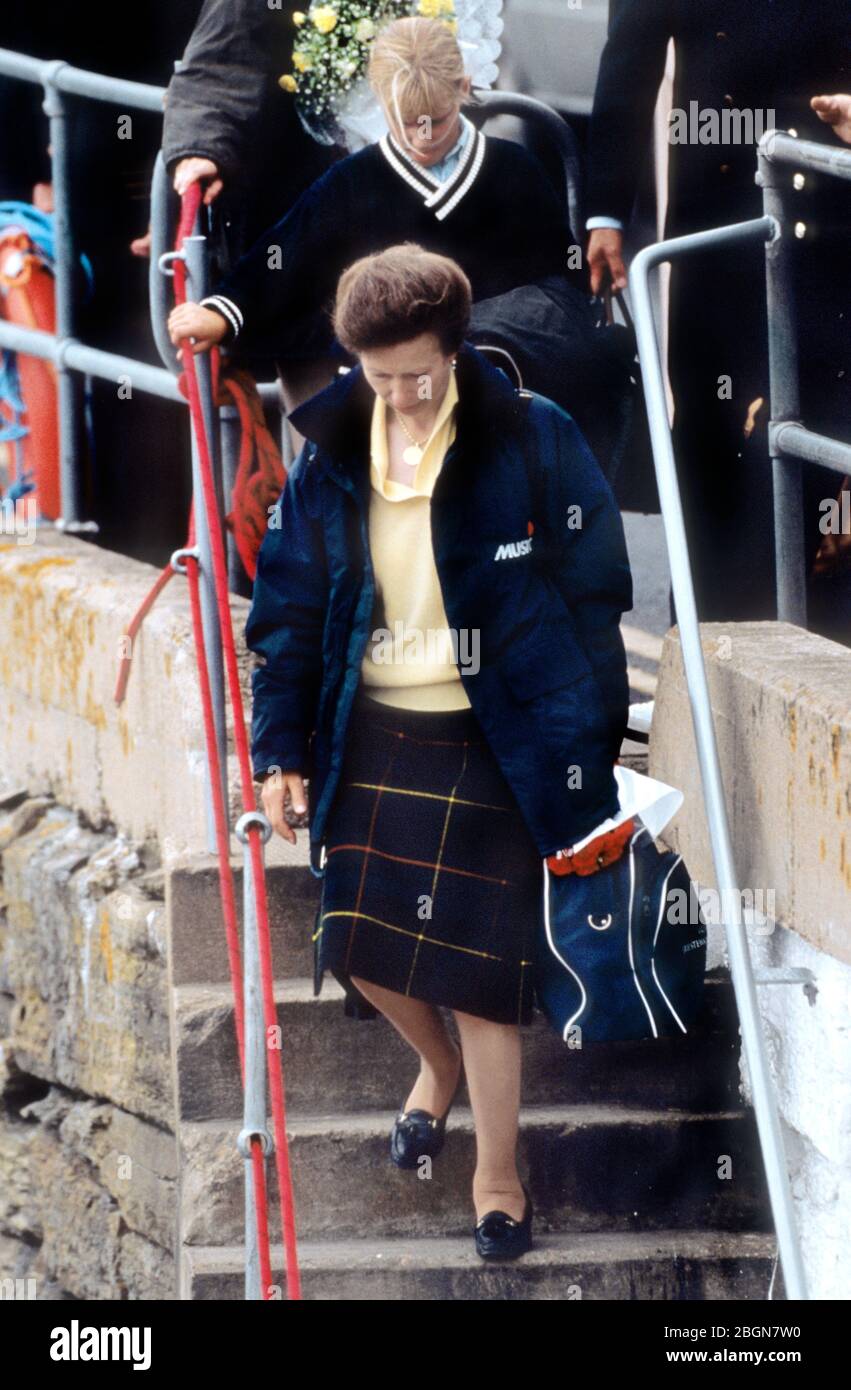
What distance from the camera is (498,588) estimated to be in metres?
3.38

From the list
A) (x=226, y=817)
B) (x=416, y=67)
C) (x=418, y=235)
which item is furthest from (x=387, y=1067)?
(x=416, y=67)

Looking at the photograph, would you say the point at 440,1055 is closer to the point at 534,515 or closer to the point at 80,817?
the point at 534,515

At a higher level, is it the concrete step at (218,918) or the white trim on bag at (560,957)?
the concrete step at (218,918)

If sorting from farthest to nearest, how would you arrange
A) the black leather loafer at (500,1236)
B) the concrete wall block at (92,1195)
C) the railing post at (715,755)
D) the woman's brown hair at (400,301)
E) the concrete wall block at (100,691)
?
the concrete wall block at (92,1195), the concrete wall block at (100,691), the black leather loafer at (500,1236), the woman's brown hair at (400,301), the railing post at (715,755)

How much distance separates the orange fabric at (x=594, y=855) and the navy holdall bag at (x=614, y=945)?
0.01 m

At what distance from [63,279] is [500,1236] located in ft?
8.13

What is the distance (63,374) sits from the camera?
522 cm

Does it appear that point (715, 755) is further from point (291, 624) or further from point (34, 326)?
point (34, 326)

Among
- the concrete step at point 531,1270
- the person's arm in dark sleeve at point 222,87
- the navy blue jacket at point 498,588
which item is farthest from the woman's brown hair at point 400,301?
the concrete step at point 531,1270

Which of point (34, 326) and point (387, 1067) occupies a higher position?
point (34, 326)

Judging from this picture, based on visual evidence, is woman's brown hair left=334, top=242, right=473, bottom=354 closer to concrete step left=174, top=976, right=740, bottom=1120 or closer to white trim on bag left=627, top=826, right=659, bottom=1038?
white trim on bag left=627, top=826, right=659, bottom=1038

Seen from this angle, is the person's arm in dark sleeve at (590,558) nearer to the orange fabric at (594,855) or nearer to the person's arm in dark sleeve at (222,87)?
the orange fabric at (594,855)

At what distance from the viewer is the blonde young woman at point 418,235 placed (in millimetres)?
3904

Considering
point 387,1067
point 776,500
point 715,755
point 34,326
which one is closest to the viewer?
point 715,755
